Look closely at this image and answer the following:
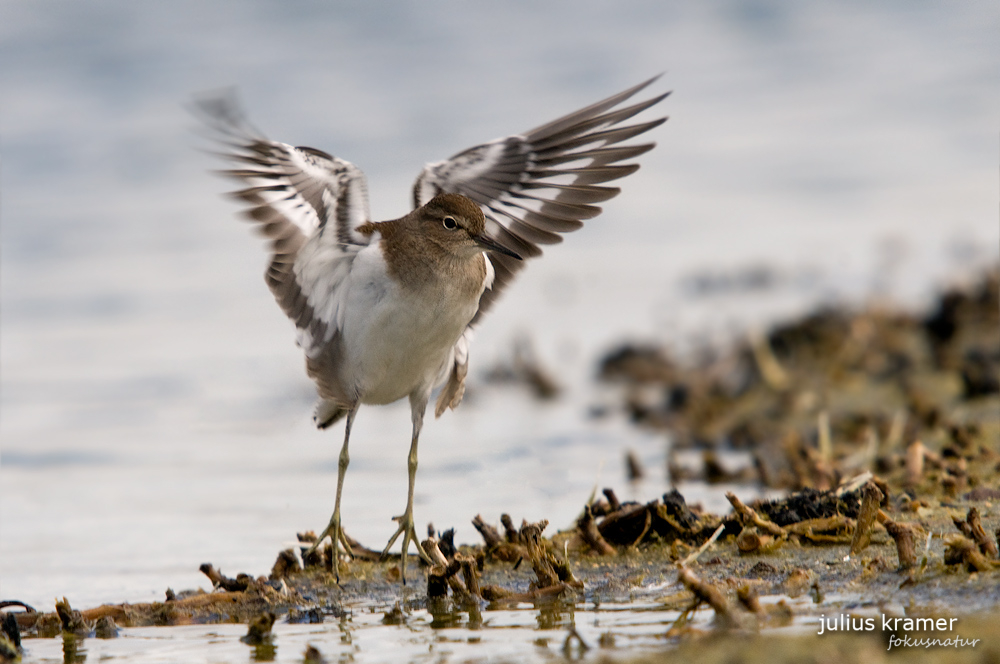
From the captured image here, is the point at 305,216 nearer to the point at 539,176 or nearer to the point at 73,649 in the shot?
the point at 539,176

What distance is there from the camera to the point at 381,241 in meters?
5.76

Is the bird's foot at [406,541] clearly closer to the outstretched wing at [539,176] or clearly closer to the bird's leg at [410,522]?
the bird's leg at [410,522]

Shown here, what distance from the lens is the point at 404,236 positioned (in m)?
5.78

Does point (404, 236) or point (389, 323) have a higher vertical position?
point (404, 236)

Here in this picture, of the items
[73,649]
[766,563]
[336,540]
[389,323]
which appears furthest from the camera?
[389,323]

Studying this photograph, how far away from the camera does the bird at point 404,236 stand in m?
5.67

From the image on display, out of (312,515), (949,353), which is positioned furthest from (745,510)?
(949,353)

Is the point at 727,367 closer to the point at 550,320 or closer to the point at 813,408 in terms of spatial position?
the point at 813,408

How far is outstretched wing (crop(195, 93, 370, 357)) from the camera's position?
5602 millimetres

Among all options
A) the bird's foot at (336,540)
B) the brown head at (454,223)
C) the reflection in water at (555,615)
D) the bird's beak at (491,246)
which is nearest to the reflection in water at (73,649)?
the bird's foot at (336,540)

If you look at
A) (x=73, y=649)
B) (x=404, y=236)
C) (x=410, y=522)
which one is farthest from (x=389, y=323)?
(x=73, y=649)

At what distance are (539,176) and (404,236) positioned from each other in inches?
29.3

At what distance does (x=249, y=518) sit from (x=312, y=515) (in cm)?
36

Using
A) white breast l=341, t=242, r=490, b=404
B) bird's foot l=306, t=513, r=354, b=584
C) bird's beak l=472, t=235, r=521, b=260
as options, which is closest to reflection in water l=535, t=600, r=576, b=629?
bird's foot l=306, t=513, r=354, b=584
